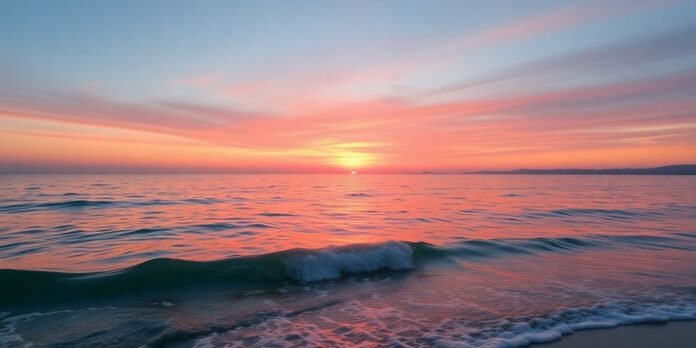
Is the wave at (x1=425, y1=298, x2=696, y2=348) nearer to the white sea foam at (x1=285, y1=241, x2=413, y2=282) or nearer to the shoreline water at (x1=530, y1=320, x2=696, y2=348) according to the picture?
the shoreline water at (x1=530, y1=320, x2=696, y2=348)

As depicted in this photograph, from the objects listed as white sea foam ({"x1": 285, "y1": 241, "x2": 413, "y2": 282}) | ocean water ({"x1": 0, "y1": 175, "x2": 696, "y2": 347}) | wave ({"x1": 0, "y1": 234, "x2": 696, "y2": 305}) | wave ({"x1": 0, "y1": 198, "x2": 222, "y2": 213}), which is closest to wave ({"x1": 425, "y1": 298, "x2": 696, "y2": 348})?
ocean water ({"x1": 0, "y1": 175, "x2": 696, "y2": 347})

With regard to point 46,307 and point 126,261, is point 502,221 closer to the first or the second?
point 126,261

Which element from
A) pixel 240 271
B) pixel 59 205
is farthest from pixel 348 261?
pixel 59 205

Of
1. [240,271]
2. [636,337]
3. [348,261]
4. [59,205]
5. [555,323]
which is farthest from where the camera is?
[59,205]

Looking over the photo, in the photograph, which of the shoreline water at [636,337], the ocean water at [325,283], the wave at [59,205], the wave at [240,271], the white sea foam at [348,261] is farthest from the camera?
the wave at [59,205]

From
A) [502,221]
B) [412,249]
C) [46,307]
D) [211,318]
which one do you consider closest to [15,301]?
[46,307]

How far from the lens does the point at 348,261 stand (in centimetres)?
1184

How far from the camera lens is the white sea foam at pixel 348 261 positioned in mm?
11117

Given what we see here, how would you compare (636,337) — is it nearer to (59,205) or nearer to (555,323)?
(555,323)

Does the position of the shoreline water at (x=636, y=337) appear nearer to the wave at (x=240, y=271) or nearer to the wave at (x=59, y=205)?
the wave at (x=240, y=271)

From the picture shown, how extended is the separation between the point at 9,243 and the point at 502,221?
920 inches

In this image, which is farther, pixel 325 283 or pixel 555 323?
pixel 325 283

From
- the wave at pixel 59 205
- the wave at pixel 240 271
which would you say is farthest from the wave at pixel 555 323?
the wave at pixel 59 205

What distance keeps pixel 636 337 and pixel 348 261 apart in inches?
284
